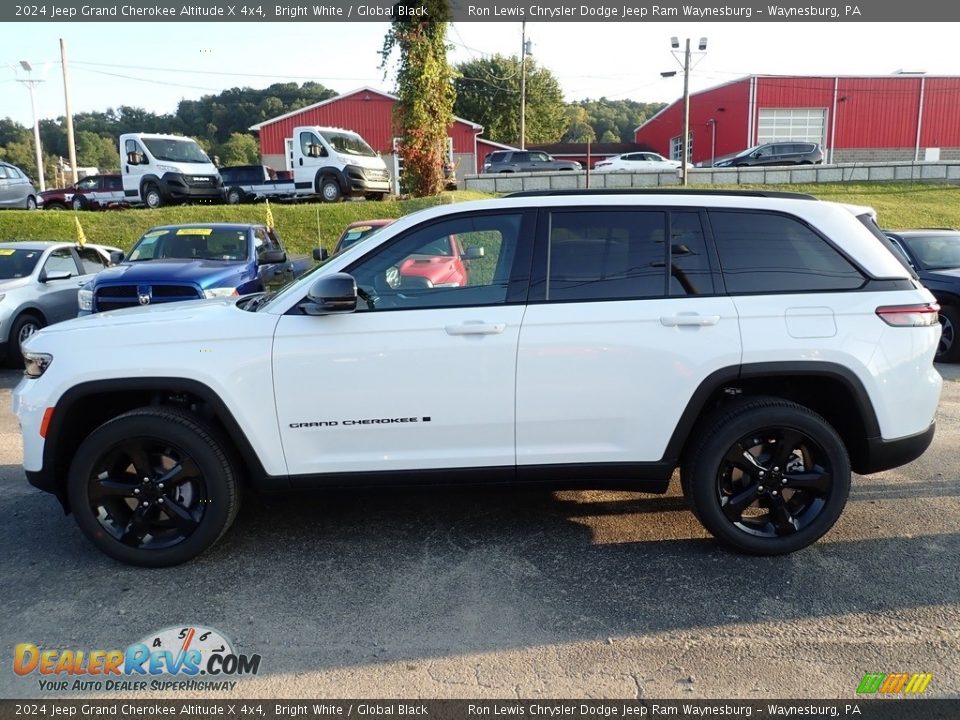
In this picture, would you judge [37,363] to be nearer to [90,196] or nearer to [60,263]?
[60,263]

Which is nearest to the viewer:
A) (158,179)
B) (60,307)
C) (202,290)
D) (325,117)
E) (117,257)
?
(202,290)

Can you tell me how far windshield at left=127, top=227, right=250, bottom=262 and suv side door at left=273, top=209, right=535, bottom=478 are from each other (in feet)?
22.0

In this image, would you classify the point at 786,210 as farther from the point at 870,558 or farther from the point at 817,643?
the point at 817,643

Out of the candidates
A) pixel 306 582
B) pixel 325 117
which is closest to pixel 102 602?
pixel 306 582

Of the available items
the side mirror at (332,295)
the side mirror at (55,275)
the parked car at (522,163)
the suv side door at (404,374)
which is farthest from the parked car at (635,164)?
the side mirror at (332,295)

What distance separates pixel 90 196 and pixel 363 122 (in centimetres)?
1870

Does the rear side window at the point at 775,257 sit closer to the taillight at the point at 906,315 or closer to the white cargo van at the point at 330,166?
the taillight at the point at 906,315

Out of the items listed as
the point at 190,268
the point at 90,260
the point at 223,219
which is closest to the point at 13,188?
the point at 223,219

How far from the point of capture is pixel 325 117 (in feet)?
136

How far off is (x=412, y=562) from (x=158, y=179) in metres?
19.9

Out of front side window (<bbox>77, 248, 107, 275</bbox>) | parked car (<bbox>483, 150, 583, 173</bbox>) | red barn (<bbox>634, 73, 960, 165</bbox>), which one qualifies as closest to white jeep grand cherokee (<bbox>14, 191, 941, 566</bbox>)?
front side window (<bbox>77, 248, 107, 275</bbox>)

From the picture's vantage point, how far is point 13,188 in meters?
23.1

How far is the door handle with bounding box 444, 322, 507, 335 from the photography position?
3.58 meters

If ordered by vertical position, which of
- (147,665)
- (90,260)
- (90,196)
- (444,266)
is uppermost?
(90,196)
